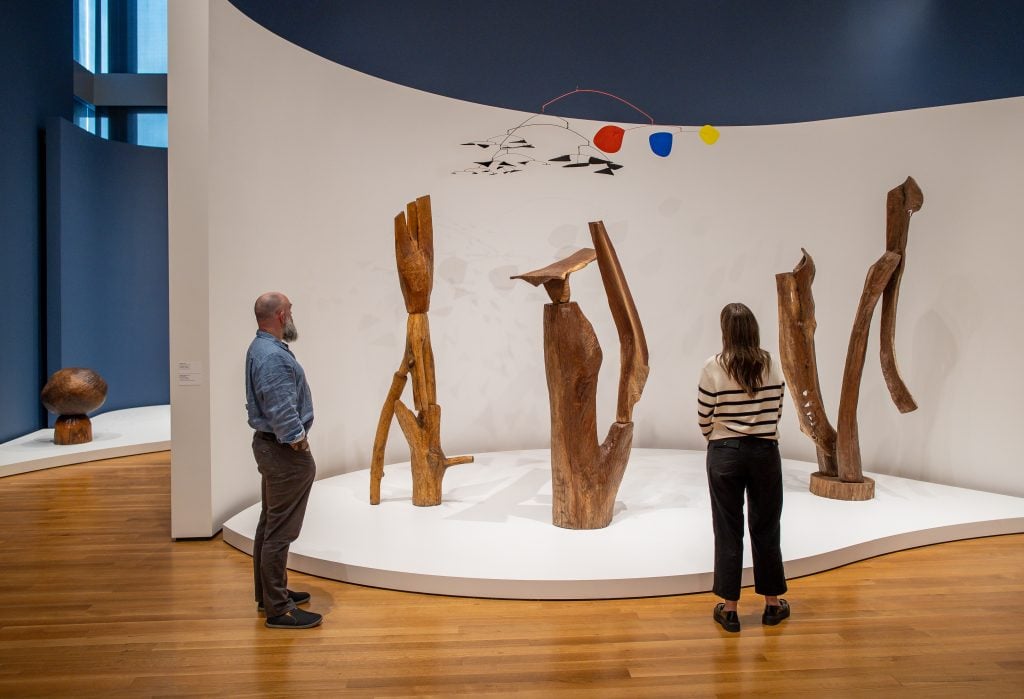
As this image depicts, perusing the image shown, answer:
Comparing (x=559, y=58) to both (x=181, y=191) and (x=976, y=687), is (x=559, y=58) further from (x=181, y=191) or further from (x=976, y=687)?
(x=976, y=687)

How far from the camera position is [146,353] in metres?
7.96

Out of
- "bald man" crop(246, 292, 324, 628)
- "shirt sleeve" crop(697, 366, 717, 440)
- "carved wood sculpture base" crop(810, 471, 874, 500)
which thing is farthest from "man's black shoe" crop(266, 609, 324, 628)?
"carved wood sculpture base" crop(810, 471, 874, 500)

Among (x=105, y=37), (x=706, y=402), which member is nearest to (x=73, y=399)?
(x=105, y=37)

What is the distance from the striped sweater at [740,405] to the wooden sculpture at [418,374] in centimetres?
180

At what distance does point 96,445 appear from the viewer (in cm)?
600

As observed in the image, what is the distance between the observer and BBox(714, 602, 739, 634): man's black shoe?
2.65m

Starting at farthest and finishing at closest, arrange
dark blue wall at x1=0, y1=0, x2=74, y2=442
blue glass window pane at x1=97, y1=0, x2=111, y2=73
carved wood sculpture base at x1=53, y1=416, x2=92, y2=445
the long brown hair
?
blue glass window pane at x1=97, y1=0, x2=111, y2=73, dark blue wall at x1=0, y1=0, x2=74, y2=442, carved wood sculpture base at x1=53, y1=416, x2=92, y2=445, the long brown hair

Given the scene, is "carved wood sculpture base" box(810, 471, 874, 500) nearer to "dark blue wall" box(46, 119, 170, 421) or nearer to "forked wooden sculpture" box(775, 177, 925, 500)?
"forked wooden sculpture" box(775, 177, 925, 500)

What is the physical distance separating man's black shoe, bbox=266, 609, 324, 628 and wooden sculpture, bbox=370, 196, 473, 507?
4.41ft

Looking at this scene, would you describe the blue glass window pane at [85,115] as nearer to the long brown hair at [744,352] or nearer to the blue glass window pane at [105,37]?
the blue glass window pane at [105,37]

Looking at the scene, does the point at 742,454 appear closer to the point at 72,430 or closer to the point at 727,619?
the point at 727,619

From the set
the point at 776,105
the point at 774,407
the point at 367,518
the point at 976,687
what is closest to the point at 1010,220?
the point at 776,105

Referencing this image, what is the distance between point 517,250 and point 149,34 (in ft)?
19.0

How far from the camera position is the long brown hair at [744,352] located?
2570mm
